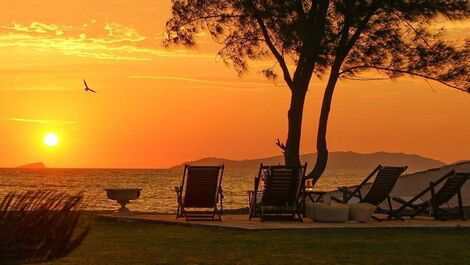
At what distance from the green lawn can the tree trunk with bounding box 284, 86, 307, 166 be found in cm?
517

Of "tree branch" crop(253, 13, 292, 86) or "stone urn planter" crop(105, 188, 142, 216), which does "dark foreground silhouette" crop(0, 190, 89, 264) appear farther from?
"tree branch" crop(253, 13, 292, 86)

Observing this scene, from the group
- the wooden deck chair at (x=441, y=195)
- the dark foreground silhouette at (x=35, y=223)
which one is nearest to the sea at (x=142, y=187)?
the dark foreground silhouette at (x=35, y=223)

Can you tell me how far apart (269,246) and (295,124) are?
8.16 m

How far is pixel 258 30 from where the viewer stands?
20.0 meters

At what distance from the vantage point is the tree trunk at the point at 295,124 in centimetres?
1905

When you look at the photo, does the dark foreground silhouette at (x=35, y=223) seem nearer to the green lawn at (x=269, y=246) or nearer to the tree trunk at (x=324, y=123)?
the green lawn at (x=269, y=246)

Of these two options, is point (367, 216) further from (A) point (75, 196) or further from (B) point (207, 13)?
(A) point (75, 196)

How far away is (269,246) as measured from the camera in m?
11.1

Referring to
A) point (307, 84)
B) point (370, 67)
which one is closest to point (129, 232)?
point (307, 84)

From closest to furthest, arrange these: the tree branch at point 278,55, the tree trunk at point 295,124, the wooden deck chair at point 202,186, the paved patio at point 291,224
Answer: the paved patio at point 291,224, the wooden deck chair at point 202,186, the tree trunk at point 295,124, the tree branch at point 278,55

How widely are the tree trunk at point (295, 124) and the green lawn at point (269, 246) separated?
5.17 meters

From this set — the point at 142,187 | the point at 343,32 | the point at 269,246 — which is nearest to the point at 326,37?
the point at 343,32

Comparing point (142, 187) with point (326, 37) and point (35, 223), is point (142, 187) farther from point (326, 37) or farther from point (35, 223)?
point (35, 223)

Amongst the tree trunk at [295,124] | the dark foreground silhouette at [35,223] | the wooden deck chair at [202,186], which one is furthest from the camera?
the tree trunk at [295,124]
